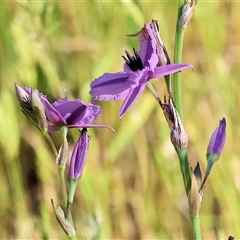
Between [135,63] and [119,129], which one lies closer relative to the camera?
[135,63]

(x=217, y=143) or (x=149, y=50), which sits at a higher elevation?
(x=149, y=50)

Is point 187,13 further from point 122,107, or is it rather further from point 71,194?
point 71,194

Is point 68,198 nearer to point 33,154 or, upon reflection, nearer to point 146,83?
point 146,83

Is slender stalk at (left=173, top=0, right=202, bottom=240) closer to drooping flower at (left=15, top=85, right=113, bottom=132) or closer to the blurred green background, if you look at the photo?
drooping flower at (left=15, top=85, right=113, bottom=132)

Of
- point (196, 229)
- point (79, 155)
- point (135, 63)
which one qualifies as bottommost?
point (196, 229)

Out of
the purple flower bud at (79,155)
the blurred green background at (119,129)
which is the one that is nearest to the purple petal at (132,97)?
the purple flower bud at (79,155)

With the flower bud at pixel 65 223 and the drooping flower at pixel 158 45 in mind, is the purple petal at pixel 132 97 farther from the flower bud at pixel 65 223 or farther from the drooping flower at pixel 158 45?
the flower bud at pixel 65 223

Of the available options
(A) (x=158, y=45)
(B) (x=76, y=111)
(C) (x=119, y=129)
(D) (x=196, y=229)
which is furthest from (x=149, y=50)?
(C) (x=119, y=129)

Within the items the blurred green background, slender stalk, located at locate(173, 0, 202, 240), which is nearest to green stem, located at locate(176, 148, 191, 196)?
slender stalk, located at locate(173, 0, 202, 240)
